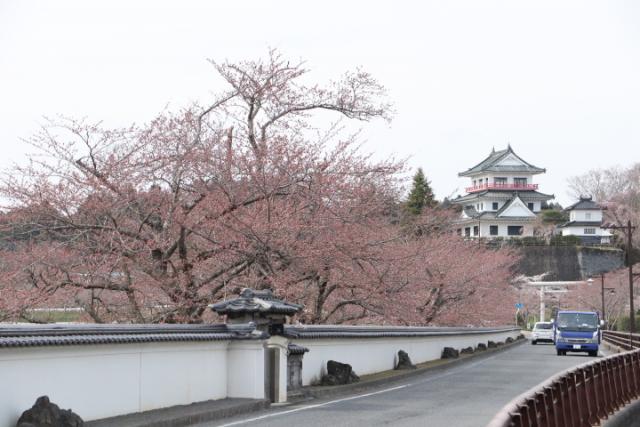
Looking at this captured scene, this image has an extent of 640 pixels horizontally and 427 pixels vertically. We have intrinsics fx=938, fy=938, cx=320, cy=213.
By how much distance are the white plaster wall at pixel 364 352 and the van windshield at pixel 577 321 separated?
8.46 metres

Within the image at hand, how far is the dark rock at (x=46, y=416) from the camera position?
10602 mm

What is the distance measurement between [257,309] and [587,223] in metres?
113

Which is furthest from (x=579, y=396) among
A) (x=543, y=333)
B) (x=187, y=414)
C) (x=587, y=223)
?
(x=587, y=223)

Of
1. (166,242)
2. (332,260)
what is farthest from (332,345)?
(166,242)

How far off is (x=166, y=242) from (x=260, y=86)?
463 centimetres

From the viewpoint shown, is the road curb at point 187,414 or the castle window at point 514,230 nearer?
the road curb at point 187,414

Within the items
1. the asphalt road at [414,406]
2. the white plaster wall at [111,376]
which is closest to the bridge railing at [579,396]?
the asphalt road at [414,406]

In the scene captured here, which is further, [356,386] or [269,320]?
[356,386]

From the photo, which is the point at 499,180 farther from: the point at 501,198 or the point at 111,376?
the point at 111,376

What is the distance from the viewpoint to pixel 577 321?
42.0m

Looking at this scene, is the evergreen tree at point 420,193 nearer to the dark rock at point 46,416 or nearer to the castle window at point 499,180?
the castle window at point 499,180

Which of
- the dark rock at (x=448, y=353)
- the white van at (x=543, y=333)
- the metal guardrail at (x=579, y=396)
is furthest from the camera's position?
the white van at (x=543, y=333)

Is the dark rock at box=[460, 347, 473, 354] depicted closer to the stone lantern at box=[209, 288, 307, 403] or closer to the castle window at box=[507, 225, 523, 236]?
the stone lantern at box=[209, 288, 307, 403]

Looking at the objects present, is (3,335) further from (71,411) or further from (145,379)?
(145,379)
